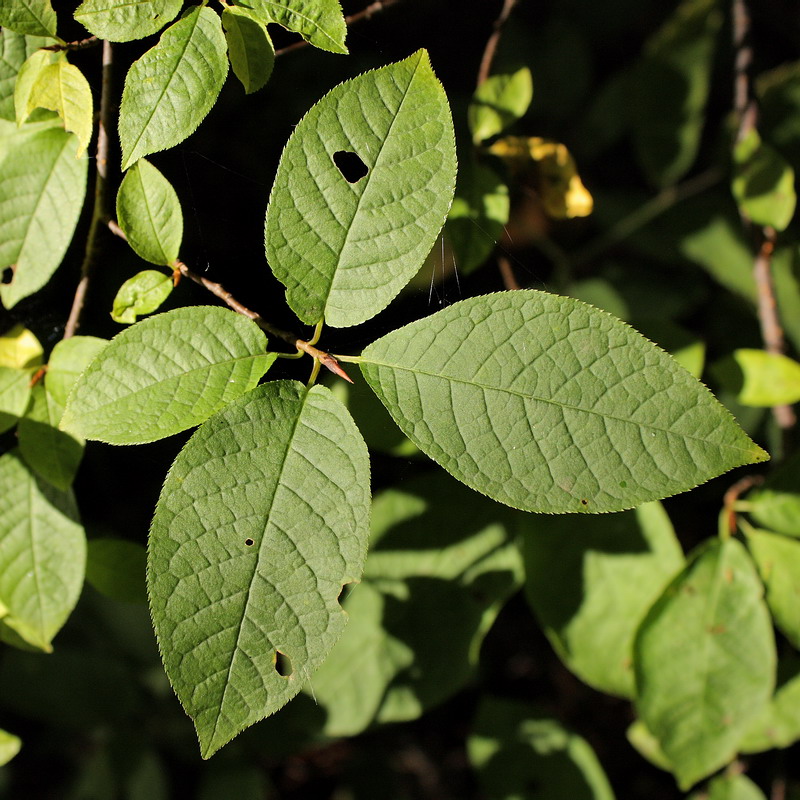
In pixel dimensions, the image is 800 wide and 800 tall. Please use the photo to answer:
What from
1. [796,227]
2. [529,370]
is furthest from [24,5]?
[796,227]

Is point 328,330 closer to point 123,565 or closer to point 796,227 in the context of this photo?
point 123,565

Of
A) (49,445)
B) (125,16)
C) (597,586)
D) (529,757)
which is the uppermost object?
(125,16)

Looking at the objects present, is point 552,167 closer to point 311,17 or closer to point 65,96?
point 311,17

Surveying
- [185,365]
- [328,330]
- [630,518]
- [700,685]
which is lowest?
[700,685]

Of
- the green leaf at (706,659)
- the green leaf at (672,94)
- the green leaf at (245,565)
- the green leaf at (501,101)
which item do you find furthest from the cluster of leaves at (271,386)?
the green leaf at (672,94)

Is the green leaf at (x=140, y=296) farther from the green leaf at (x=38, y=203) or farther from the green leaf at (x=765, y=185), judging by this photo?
the green leaf at (x=765, y=185)

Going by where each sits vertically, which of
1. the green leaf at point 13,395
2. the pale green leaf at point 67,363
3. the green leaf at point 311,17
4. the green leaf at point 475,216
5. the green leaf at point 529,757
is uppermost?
the green leaf at point 311,17

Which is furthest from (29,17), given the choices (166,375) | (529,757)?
(529,757)
